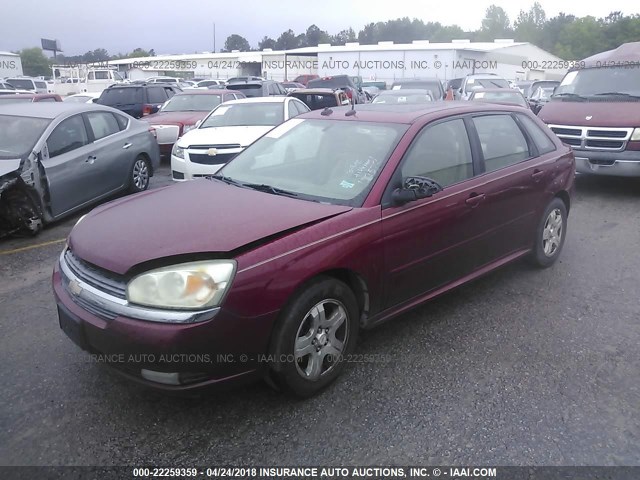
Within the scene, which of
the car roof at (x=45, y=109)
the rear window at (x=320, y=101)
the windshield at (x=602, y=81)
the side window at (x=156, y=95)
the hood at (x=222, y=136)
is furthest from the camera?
the side window at (x=156, y=95)

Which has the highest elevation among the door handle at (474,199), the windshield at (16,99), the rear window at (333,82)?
the rear window at (333,82)

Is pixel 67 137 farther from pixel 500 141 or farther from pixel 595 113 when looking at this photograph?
pixel 595 113

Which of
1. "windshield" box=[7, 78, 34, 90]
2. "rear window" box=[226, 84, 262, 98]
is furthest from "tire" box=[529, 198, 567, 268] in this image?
"windshield" box=[7, 78, 34, 90]

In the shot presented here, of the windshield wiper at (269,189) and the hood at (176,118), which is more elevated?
the windshield wiper at (269,189)

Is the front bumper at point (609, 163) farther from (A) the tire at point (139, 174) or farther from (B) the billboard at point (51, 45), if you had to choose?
(B) the billboard at point (51, 45)

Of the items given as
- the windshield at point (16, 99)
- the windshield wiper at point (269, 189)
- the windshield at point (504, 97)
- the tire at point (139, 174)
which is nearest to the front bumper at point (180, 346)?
the windshield wiper at point (269, 189)

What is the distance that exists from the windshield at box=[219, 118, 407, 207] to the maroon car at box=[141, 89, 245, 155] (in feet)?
22.4

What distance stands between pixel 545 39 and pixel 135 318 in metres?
117

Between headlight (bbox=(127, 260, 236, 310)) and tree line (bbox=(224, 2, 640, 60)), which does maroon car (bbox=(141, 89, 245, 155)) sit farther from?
tree line (bbox=(224, 2, 640, 60))

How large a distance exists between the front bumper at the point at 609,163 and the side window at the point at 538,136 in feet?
10.8

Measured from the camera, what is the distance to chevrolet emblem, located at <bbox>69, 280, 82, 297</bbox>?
2.90 meters

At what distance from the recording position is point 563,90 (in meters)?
9.45

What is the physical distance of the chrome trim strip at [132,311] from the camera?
2.55 meters

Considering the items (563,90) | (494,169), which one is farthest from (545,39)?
(494,169)
